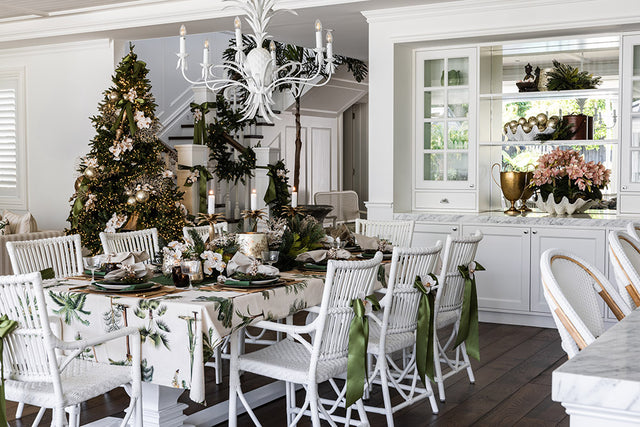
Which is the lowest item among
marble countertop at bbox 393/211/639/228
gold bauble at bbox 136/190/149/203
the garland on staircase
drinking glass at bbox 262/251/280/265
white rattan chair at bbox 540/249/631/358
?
drinking glass at bbox 262/251/280/265

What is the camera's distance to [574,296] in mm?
1871

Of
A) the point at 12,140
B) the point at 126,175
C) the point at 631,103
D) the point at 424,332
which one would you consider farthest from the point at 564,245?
the point at 12,140

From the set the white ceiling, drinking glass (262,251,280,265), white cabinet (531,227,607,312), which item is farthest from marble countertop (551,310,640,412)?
the white ceiling

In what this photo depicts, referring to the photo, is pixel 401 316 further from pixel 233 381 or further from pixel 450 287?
pixel 233 381

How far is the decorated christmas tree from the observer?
654 centimetres

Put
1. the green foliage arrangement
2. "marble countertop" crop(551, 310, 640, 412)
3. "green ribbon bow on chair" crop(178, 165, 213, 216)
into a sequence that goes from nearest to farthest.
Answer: "marble countertop" crop(551, 310, 640, 412) → the green foliage arrangement → "green ribbon bow on chair" crop(178, 165, 213, 216)

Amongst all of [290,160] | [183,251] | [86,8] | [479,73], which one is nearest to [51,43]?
[86,8]

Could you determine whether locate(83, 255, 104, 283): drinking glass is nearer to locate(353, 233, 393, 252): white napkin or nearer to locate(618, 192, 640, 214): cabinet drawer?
locate(353, 233, 393, 252): white napkin

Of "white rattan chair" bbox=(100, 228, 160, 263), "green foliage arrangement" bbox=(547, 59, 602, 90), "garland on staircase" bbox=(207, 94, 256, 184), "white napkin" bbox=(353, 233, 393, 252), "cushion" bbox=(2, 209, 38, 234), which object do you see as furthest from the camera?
"garland on staircase" bbox=(207, 94, 256, 184)

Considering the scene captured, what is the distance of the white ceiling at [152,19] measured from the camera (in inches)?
245

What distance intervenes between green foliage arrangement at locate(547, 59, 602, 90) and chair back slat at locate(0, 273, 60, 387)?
15.8 ft

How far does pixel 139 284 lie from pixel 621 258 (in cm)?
202

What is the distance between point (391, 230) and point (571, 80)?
2121 mm

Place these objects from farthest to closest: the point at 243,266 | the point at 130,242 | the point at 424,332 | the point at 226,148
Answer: the point at 226,148 → the point at 130,242 → the point at 424,332 → the point at 243,266
